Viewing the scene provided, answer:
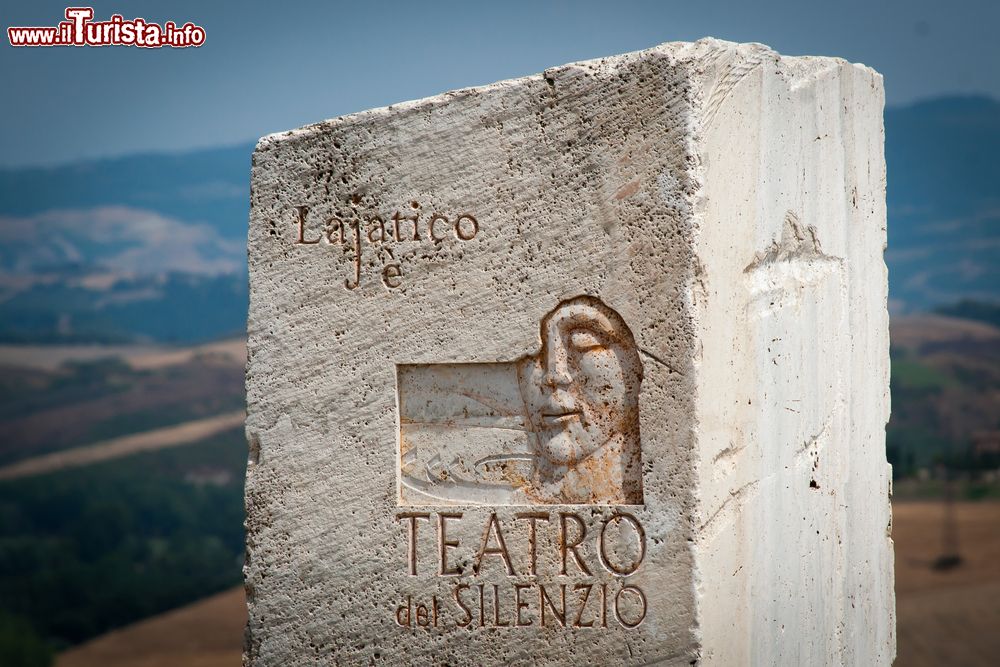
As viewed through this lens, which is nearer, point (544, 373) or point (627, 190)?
point (627, 190)

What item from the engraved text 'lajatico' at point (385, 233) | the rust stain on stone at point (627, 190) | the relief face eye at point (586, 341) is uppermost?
the rust stain on stone at point (627, 190)

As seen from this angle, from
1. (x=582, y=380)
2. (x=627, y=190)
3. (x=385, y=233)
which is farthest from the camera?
(x=385, y=233)

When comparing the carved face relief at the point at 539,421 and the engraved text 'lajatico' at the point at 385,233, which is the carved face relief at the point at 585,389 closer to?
the carved face relief at the point at 539,421

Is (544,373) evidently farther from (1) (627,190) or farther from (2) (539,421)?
(1) (627,190)

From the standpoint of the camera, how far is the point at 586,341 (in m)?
3.71

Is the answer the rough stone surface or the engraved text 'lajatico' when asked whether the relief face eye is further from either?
the engraved text 'lajatico'

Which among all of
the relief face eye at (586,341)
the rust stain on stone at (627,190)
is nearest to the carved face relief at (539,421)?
the relief face eye at (586,341)

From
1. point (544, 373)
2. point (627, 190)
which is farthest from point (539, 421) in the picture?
point (627, 190)

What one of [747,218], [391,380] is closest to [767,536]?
[747,218]

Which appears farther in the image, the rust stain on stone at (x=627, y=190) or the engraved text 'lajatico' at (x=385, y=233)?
the engraved text 'lajatico' at (x=385, y=233)

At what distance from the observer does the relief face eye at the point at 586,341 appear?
3.70m

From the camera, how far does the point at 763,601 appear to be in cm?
389

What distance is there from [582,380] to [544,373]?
0.37ft

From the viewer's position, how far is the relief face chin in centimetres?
Answer: 369
